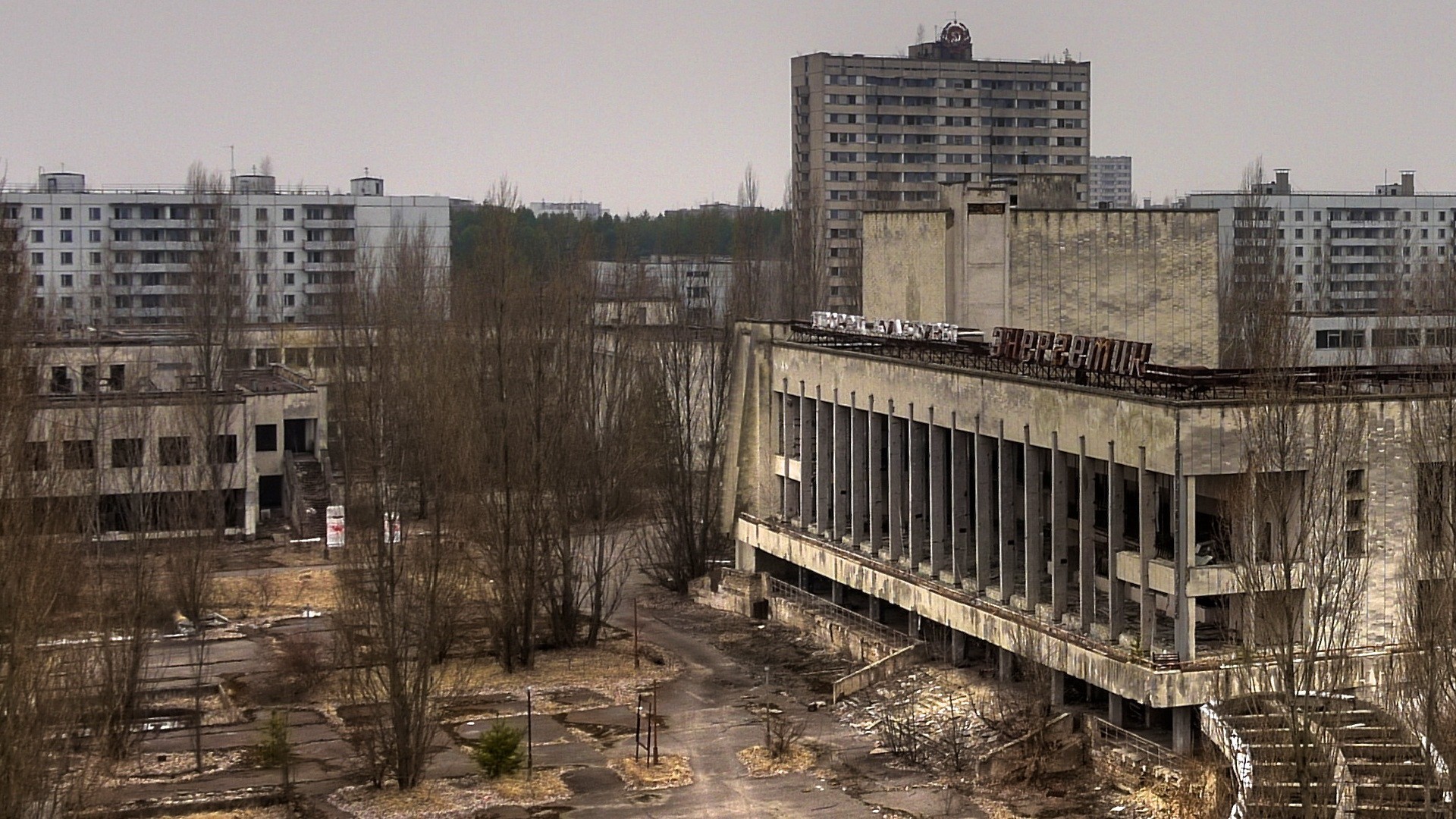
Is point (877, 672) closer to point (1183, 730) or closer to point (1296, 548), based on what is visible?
point (1183, 730)

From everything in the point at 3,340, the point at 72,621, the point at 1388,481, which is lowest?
the point at 72,621

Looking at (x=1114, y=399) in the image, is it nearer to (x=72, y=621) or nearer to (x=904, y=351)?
(x=904, y=351)

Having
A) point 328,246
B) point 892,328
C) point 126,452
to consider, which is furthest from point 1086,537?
point 328,246

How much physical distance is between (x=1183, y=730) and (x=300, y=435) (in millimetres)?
44393

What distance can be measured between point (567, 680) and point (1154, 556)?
1451 cm

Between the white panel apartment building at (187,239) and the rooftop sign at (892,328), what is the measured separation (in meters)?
43.4

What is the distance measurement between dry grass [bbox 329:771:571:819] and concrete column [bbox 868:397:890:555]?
1330cm

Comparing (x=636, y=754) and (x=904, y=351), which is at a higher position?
(x=904, y=351)

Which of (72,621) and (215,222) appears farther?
(215,222)

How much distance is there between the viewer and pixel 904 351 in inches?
1799

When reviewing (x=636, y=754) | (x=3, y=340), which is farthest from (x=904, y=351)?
(x=3, y=340)

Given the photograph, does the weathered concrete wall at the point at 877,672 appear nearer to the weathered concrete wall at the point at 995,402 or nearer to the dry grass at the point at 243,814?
the weathered concrete wall at the point at 995,402

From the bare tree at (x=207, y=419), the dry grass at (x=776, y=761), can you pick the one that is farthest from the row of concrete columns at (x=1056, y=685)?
the bare tree at (x=207, y=419)

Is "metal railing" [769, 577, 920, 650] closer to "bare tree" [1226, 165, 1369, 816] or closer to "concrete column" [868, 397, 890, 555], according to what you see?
"concrete column" [868, 397, 890, 555]
